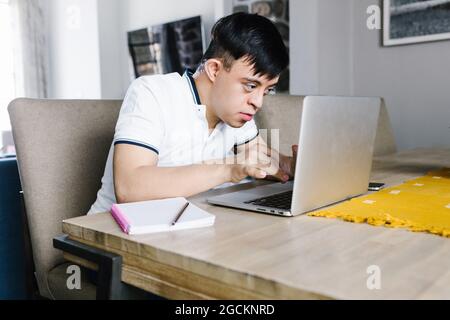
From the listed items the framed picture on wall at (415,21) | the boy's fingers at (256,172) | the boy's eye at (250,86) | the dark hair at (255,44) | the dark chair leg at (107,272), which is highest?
the framed picture on wall at (415,21)

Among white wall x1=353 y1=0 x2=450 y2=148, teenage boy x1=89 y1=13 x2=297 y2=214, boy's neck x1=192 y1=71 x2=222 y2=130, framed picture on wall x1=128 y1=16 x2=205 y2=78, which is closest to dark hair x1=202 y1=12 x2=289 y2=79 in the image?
teenage boy x1=89 y1=13 x2=297 y2=214

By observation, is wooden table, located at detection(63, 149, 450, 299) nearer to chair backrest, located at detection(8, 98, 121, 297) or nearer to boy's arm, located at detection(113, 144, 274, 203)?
boy's arm, located at detection(113, 144, 274, 203)

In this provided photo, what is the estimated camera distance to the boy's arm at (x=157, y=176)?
935 millimetres

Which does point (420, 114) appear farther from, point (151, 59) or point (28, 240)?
point (151, 59)

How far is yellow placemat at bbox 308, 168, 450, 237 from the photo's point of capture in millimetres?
754

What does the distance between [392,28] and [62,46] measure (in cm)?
388

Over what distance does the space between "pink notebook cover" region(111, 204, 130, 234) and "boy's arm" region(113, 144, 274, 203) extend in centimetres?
11

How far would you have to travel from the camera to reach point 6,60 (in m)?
5.23

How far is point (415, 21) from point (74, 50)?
371 centimetres

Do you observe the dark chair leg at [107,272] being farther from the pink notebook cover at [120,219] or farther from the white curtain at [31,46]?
the white curtain at [31,46]

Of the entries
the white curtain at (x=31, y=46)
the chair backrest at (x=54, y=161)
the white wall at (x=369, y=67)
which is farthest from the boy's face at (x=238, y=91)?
the white curtain at (x=31, y=46)

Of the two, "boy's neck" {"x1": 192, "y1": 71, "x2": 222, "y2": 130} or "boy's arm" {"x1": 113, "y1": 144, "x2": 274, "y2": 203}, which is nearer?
"boy's arm" {"x1": 113, "y1": 144, "x2": 274, "y2": 203}

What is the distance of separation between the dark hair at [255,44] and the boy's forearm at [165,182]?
1.00ft

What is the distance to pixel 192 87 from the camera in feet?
4.07
